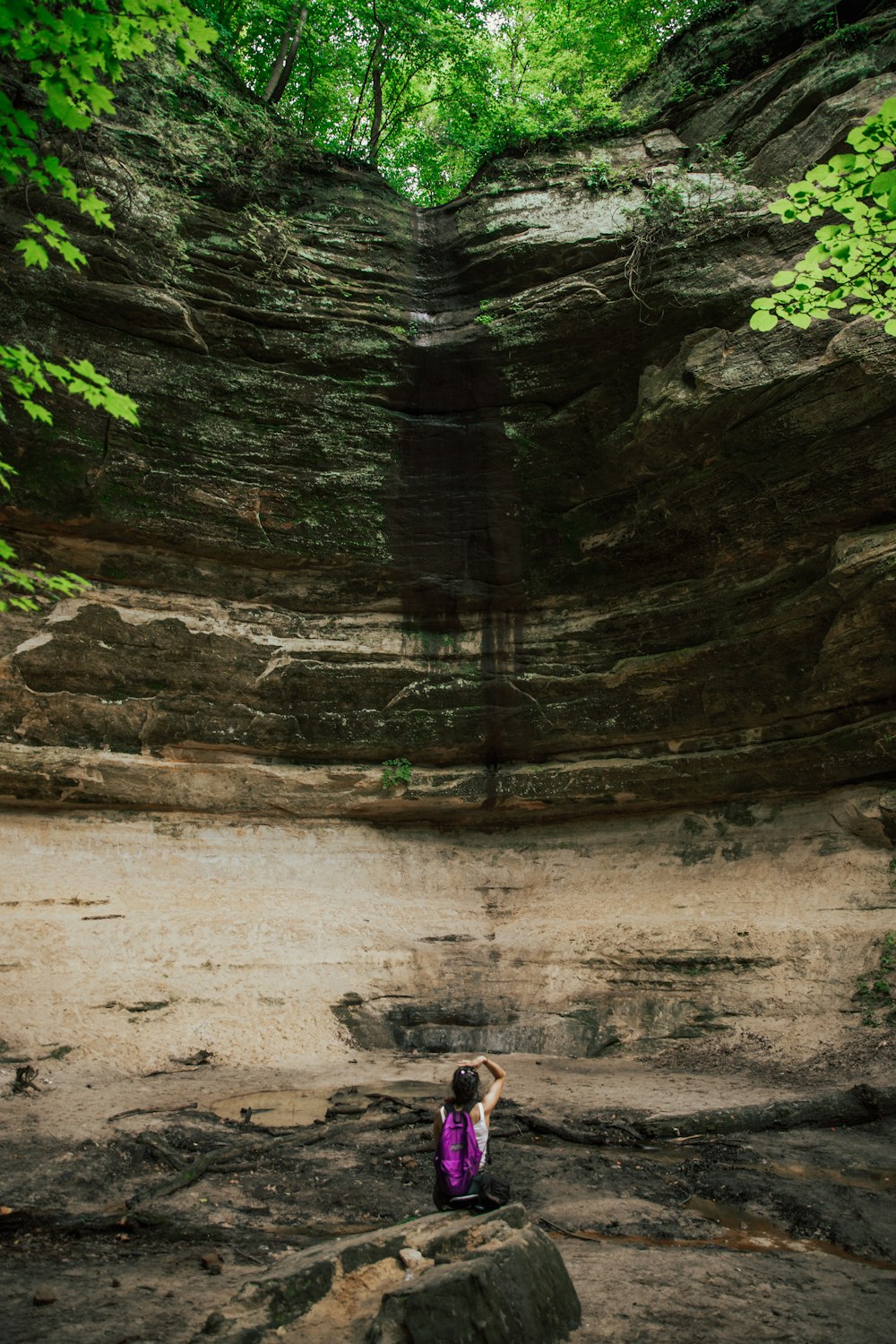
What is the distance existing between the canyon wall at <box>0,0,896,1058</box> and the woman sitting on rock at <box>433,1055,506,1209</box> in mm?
5414

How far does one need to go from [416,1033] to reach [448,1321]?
22.3 ft

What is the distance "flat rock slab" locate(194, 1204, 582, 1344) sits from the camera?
3.17 metres

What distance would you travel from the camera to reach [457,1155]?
171 inches

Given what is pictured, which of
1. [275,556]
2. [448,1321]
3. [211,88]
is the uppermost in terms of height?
[211,88]

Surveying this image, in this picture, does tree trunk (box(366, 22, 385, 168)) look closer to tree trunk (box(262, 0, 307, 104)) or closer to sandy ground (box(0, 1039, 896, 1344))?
tree trunk (box(262, 0, 307, 104))

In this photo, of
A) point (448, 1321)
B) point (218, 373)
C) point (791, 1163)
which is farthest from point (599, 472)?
point (448, 1321)

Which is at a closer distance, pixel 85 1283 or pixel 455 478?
pixel 85 1283

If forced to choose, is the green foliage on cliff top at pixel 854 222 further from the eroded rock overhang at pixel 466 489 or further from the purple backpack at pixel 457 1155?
the purple backpack at pixel 457 1155

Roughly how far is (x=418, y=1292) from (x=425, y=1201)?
2522 mm

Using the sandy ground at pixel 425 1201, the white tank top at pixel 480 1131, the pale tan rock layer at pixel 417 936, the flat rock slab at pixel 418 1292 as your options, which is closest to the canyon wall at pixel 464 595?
the pale tan rock layer at pixel 417 936

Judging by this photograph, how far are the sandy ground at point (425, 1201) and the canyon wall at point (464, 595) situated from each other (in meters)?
1.66

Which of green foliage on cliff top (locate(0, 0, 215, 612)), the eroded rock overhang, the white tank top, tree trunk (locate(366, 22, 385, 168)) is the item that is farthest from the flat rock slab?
tree trunk (locate(366, 22, 385, 168))

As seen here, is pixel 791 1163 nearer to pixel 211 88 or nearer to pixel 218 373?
pixel 218 373

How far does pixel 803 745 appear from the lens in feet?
34.3
